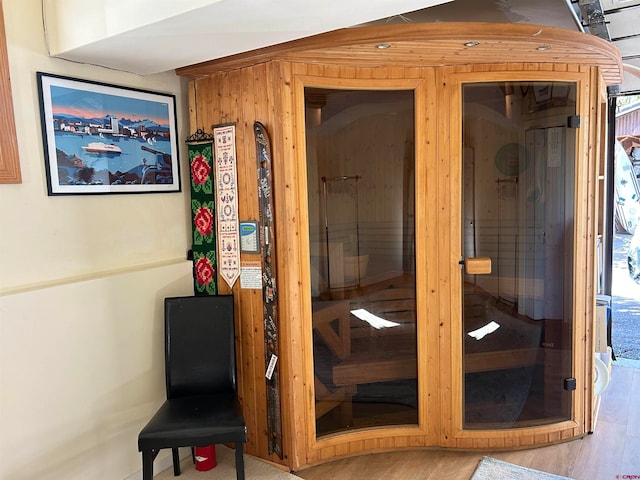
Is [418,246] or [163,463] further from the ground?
[418,246]

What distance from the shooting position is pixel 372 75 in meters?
2.70

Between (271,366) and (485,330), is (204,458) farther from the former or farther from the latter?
(485,330)

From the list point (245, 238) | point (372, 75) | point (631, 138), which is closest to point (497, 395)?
point (245, 238)

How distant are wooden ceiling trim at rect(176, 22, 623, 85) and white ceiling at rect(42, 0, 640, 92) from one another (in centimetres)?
14

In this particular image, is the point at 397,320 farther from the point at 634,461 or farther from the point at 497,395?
the point at 634,461

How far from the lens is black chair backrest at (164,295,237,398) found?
2.66 metres

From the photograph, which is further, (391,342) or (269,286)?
(391,342)

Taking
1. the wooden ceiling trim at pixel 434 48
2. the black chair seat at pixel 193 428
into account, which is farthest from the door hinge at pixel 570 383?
the black chair seat at pixel 193 428

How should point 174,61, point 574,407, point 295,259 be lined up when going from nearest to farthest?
point 174,61
point 295,259
point 574,407

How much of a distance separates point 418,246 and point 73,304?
1.94m

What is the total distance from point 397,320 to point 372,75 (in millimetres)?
1502

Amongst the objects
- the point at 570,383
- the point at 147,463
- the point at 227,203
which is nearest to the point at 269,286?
the point at 227,203

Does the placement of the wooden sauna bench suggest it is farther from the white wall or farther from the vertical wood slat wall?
the white wall

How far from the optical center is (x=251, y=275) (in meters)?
2.78
